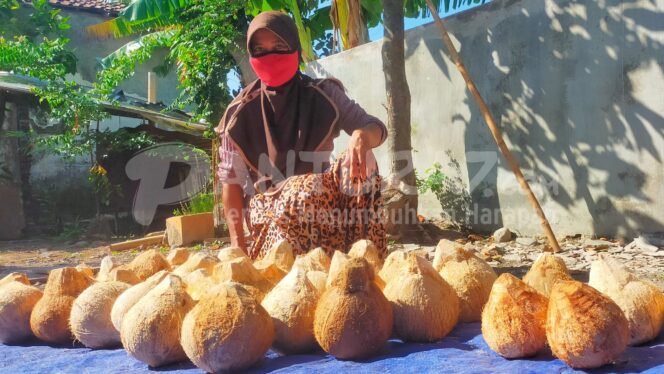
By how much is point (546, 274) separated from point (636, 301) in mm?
291

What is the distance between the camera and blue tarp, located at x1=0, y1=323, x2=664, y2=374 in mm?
1310

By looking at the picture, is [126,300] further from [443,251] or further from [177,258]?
[443,251]

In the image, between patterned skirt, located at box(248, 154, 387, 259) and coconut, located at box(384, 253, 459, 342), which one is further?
patterned skirt, located at box(248, 154, 387, 259)

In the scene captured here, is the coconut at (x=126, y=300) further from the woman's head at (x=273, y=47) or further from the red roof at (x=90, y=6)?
the red roof at (x=90, y=6)

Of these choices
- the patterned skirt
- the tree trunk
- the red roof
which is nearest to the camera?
the patterned skirt

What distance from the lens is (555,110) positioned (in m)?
5.64

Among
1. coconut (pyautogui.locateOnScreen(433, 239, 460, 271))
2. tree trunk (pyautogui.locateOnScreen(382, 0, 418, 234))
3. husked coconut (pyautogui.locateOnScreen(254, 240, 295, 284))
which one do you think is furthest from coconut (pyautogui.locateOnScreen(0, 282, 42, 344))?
tree trunk (pyautogui.locateOnScreen(382, 0, 418, 234))

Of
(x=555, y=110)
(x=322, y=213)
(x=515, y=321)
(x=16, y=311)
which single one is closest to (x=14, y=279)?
(x=16, y=311)

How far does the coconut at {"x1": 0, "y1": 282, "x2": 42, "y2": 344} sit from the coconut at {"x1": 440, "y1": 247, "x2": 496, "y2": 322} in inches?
52.0

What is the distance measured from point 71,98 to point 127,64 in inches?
70.2

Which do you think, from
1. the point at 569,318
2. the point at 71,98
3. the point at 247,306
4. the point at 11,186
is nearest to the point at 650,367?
Answer: the point at 569,318

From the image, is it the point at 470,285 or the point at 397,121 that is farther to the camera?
the point at 397,121

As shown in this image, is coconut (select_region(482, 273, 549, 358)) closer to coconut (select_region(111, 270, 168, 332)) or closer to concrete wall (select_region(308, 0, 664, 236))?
coconut (select_region(111, 270, 168, 332))

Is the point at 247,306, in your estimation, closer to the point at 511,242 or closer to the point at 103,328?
the point at 103,328
